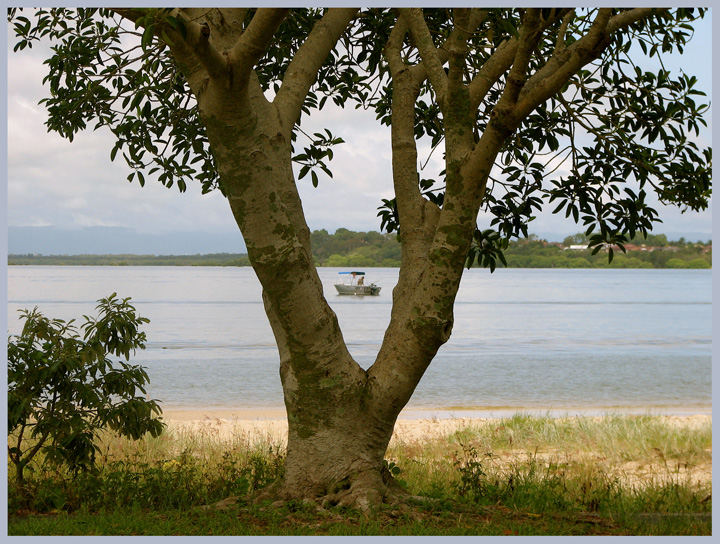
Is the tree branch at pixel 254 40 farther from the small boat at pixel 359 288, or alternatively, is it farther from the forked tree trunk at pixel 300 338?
the small boat at pixel 359 288

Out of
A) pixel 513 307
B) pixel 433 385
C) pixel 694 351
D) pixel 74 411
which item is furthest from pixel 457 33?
pixel 513 307

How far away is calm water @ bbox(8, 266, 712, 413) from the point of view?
19859 millimetres

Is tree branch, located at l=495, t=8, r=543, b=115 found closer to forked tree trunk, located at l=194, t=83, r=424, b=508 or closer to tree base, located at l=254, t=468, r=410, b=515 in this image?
forked tree trunk, located at l=194, t=83, r=424, b=508

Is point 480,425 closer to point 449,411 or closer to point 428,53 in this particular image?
point 449,411

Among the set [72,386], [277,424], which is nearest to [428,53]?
[72,386]

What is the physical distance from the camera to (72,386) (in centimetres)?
635

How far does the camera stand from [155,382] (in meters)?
21.6

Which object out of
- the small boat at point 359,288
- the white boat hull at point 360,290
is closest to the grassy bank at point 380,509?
the small boat at point 359,288

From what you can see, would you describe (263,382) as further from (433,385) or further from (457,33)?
(457,33)

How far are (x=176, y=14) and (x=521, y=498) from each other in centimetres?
436

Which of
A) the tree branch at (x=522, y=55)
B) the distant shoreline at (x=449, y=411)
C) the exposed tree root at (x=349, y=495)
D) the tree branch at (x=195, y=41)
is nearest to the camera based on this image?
the tree branch at (x=195, y=41)

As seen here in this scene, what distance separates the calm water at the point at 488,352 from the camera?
19859 millimetres

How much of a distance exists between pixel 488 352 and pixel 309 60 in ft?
85.2

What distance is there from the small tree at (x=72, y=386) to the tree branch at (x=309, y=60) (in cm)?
218
